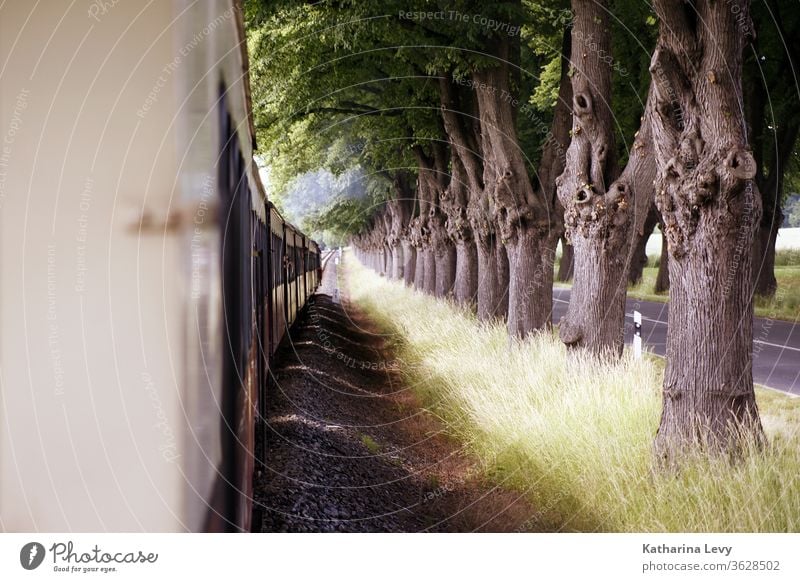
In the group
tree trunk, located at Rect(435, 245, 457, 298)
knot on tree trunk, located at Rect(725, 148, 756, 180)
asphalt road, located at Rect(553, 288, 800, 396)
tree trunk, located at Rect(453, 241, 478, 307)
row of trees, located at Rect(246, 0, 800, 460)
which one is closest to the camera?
knot on tree trunk, located at Rect(725, 148, 756, 180)

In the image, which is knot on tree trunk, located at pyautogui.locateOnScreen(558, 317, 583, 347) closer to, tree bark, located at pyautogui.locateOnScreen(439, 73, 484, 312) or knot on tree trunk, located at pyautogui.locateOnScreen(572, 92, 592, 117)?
knot on tree trunk, located at pyautogui.locateOnScreen(572, 92, 592, 117)

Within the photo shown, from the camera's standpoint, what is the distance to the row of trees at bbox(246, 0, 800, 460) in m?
5.02

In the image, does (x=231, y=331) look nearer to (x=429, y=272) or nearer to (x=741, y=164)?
(x=741, y=164)

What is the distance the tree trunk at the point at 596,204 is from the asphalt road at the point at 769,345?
59.4 inches

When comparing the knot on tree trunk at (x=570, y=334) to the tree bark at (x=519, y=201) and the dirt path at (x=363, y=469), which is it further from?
the tree bark at (x=519, y=201)

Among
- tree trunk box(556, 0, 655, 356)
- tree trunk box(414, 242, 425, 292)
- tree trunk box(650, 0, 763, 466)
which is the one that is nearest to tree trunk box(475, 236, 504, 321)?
tree trunk box(556, 0, 655, 356)

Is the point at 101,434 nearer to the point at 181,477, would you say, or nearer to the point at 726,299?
the point at 181,477

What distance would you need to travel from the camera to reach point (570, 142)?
34.2 feet

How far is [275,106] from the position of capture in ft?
45.8

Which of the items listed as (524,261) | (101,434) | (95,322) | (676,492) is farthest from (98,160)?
(524,261)

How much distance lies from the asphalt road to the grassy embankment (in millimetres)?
357

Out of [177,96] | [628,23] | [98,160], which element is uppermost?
[628,23]

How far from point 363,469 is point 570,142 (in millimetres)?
5826

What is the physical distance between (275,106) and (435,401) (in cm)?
729
